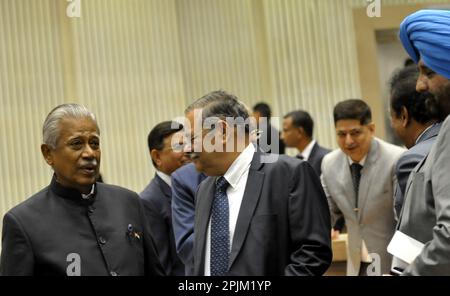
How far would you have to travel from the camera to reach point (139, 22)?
362 inches

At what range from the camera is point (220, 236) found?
3.84 m

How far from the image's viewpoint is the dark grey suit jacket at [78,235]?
Result: 11.1 ft

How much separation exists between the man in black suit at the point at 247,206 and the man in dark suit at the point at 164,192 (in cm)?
→ 118

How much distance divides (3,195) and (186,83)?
3291 millimetres

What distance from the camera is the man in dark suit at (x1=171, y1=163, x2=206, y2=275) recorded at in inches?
178

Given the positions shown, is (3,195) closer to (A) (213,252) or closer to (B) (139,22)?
(B) (139,22)

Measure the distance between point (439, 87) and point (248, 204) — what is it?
45.6 inches

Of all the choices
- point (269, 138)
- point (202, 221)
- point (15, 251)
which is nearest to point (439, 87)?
point (202, 221)

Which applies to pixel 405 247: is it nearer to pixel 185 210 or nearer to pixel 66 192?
pixel 66 192

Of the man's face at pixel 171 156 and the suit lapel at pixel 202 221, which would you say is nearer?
the suit lapel at pixel 202 221

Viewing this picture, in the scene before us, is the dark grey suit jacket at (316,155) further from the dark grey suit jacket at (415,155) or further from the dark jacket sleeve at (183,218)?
the dark grey suit jacket at (415,155)

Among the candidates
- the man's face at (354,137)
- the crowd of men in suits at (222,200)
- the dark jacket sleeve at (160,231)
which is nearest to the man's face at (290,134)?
the man's face at (354,137)
